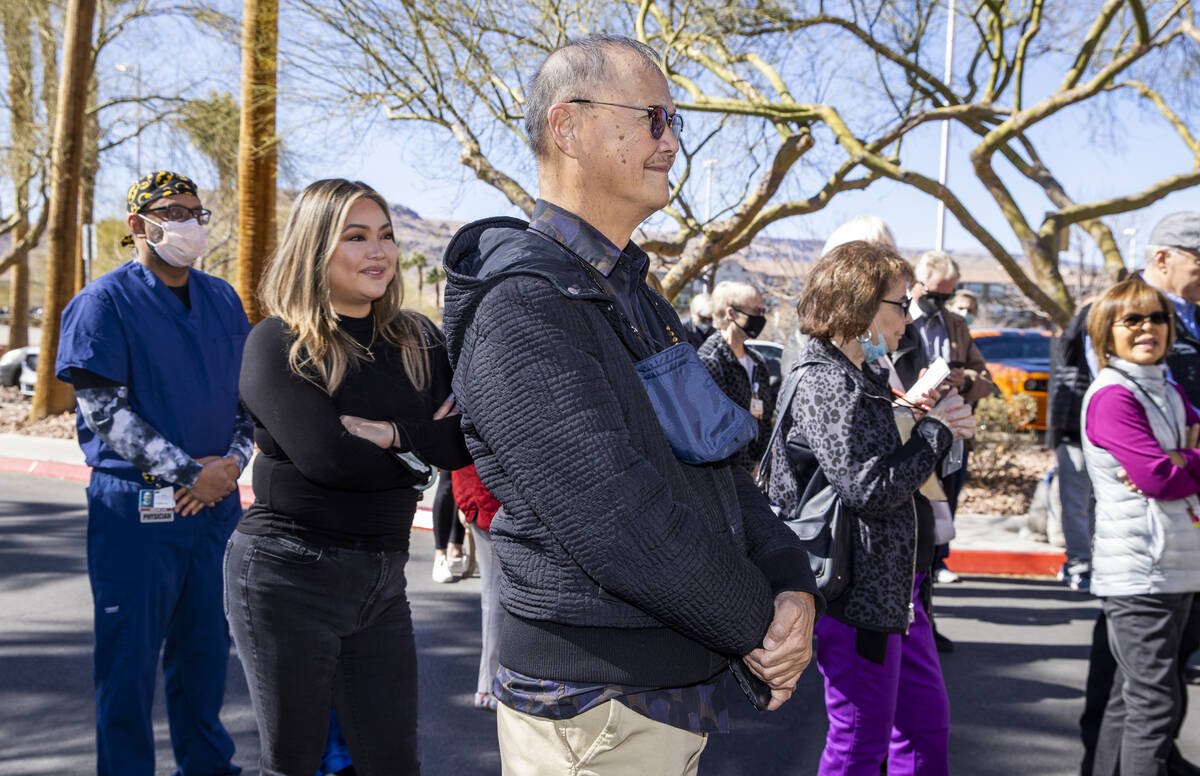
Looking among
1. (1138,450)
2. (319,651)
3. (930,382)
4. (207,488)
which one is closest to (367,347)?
(319,651)

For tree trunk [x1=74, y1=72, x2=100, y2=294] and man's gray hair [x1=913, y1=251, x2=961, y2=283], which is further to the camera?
tree trunk [x1=74, y1=72, x2=100, y2=294]

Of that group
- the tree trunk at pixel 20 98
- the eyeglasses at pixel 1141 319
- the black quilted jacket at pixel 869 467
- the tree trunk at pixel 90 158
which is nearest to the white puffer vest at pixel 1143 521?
the eyeglasses at pixel 1141 319

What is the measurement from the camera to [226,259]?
96.3ft

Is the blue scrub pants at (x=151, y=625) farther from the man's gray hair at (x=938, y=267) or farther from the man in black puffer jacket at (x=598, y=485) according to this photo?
the man's gray hair at (x=938, y=267)

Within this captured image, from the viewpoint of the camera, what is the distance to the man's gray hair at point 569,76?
1.60 m

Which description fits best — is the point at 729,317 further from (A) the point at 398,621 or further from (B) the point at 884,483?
(A) the point at 398,621

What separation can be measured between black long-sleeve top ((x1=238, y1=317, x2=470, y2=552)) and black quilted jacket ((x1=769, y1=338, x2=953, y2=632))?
107cm

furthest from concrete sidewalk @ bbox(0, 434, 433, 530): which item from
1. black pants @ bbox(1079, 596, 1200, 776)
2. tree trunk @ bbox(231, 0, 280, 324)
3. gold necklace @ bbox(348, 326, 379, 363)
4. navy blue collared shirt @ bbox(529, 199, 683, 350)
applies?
navy blue collared shirt @ bbox(529, 199, 683, 350)

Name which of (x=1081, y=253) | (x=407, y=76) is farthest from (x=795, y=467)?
Answer: (x=1081, y=253)

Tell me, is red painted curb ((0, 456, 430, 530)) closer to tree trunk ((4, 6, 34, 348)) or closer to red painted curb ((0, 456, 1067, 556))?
red painted curb ((0, 456, 1067, 556))

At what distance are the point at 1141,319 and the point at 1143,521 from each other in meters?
0.67

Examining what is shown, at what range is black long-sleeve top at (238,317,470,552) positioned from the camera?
2426 mm

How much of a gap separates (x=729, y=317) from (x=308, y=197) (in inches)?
153

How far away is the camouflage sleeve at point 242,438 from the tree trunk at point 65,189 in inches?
482
